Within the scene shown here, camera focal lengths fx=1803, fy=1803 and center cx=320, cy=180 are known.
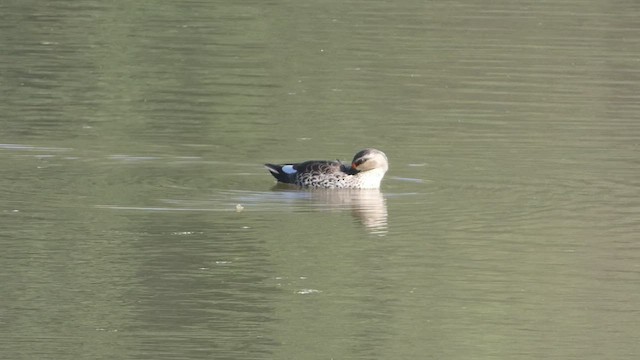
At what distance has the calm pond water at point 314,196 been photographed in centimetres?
1109

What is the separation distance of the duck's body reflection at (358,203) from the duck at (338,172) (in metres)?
0.06

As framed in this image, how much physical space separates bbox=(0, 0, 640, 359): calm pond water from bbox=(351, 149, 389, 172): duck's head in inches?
10.6

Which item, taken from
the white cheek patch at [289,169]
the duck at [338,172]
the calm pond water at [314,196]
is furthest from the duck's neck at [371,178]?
the white cheek patch at [289,169]

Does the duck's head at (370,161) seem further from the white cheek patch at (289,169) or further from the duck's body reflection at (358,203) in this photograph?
the white cheek patch at (289,169)

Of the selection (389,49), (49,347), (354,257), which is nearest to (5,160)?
(354,257)

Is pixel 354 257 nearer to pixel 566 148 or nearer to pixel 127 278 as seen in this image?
pixel 127 278

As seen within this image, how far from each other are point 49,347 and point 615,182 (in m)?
7.49

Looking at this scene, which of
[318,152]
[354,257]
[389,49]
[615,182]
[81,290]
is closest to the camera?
[81,290]

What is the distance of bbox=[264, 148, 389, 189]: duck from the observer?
53.5ft

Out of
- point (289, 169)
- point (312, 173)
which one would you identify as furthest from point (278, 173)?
point (312, 173)

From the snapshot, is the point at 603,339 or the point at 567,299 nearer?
the point at 603,339

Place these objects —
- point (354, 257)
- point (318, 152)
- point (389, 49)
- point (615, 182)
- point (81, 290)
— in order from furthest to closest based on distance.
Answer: point (389, 49), point (318, 152), point (615, 182), point (354, 257), point (81, 290)

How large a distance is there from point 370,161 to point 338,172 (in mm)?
457

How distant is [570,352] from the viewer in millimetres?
10617
